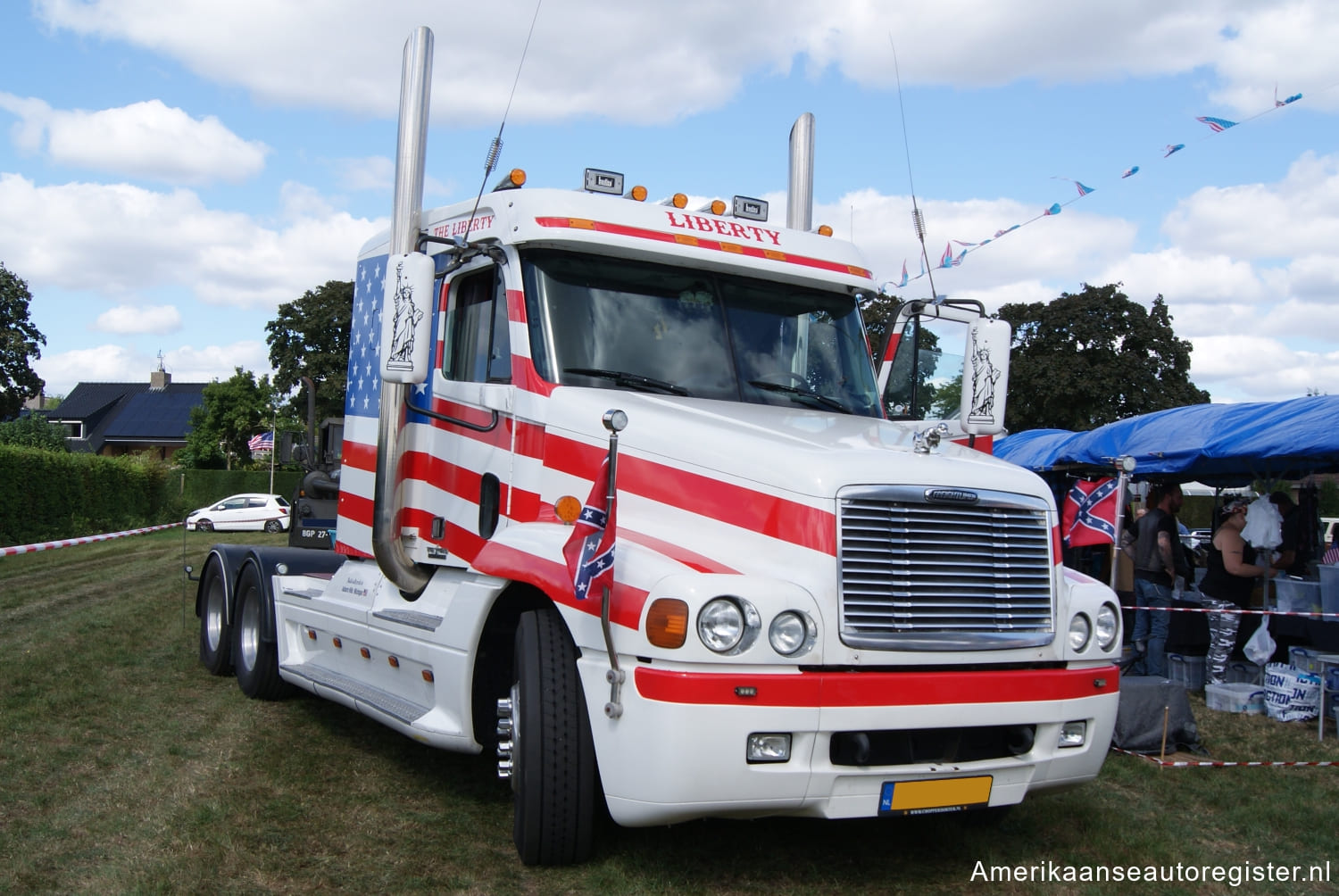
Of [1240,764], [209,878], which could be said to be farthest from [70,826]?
[1240,764]

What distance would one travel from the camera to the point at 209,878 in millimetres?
4574

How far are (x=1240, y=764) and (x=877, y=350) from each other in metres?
3.45

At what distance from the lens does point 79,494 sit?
2894 centimetres

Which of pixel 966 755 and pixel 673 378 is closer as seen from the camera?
pixel 966 755

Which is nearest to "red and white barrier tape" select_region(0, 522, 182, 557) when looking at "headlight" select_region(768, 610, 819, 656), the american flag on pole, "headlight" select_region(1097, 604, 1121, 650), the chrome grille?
the american flag on pole

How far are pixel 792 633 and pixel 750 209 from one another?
3107 mm

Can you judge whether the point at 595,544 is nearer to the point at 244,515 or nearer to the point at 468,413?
the point at 468,413

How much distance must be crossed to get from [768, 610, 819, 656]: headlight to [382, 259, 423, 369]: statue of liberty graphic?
2.28 metres

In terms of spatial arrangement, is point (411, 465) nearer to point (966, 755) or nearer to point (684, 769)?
point (684, 769)

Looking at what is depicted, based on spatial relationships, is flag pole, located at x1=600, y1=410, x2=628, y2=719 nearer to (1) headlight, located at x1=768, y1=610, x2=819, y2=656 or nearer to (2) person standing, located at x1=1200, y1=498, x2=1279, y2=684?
(1) headlight, located at x1=768, y1=610, x2=819, y2=656

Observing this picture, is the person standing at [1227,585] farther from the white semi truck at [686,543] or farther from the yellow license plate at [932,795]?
the yellow license plate at [932,795]

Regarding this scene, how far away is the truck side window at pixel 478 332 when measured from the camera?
580 centimetres

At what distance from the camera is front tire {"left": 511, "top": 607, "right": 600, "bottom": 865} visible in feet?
15.2

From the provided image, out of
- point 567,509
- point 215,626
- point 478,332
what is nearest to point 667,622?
point 567,509
